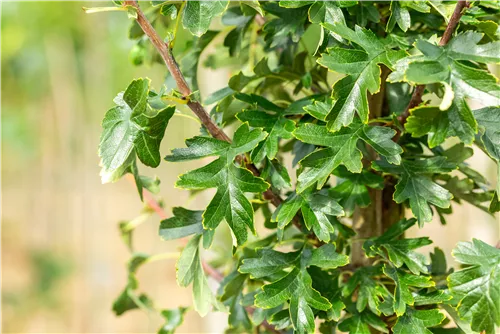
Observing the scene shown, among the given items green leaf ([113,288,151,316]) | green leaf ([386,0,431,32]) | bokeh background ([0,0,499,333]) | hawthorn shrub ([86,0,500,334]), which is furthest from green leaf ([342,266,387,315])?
bokeh background ([0,0,499,333])

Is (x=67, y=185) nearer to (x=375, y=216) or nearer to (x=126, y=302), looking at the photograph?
(x=126, y=302)

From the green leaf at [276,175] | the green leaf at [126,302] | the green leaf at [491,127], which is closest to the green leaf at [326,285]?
the green leaf at [276,175]

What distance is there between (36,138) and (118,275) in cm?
160

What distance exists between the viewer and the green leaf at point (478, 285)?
50 centimetres

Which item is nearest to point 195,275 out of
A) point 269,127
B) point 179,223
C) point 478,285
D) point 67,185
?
point 179,223

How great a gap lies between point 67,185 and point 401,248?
486 centimetres

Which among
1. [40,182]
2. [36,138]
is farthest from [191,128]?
[40,182]

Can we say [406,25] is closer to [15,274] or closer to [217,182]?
[217,182]

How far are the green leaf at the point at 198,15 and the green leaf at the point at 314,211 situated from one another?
0.19 meters

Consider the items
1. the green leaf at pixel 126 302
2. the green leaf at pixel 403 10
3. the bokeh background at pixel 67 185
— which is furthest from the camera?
the bokeh background at pixel 67 185

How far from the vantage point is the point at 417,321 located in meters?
0.55

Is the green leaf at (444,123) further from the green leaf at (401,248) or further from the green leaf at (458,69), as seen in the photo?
the green leaf at (401,248)

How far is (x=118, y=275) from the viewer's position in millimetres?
4578

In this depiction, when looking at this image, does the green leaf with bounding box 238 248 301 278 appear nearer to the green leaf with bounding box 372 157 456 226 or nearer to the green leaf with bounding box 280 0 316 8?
the green leaf with bounding box 372 157 456 226
